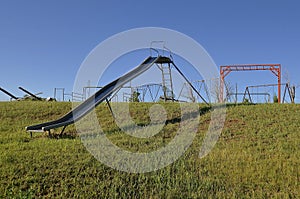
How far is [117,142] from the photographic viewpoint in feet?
21.5

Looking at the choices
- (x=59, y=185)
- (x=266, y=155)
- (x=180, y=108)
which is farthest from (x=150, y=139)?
(x=180, y=108)

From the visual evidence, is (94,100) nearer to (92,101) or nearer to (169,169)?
(92,101)

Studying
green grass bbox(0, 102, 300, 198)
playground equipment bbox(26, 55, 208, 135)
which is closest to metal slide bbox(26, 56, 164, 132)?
playground equipment bbox(26, 55, 208, 135)

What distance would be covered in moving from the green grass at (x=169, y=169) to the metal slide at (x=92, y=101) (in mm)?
302

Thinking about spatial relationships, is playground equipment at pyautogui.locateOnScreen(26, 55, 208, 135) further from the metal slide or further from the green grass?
the green grass

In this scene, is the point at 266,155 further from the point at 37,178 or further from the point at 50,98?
the point at 50,98

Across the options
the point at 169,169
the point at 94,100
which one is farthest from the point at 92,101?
the point at 169,169

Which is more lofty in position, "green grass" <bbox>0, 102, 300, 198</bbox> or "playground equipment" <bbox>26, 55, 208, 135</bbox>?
"playground equipment" <bbox>26, 55, 208, 135</bbox>

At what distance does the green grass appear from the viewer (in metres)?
4.08

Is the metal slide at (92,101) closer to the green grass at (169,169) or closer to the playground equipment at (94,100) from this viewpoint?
the playground equipment at (94,100)

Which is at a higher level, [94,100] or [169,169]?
[94,100]

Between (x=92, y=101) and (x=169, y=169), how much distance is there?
4.84 m

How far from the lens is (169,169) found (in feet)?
16.0

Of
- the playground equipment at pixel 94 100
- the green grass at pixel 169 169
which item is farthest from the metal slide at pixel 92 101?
the green grass at pixel 169 169
